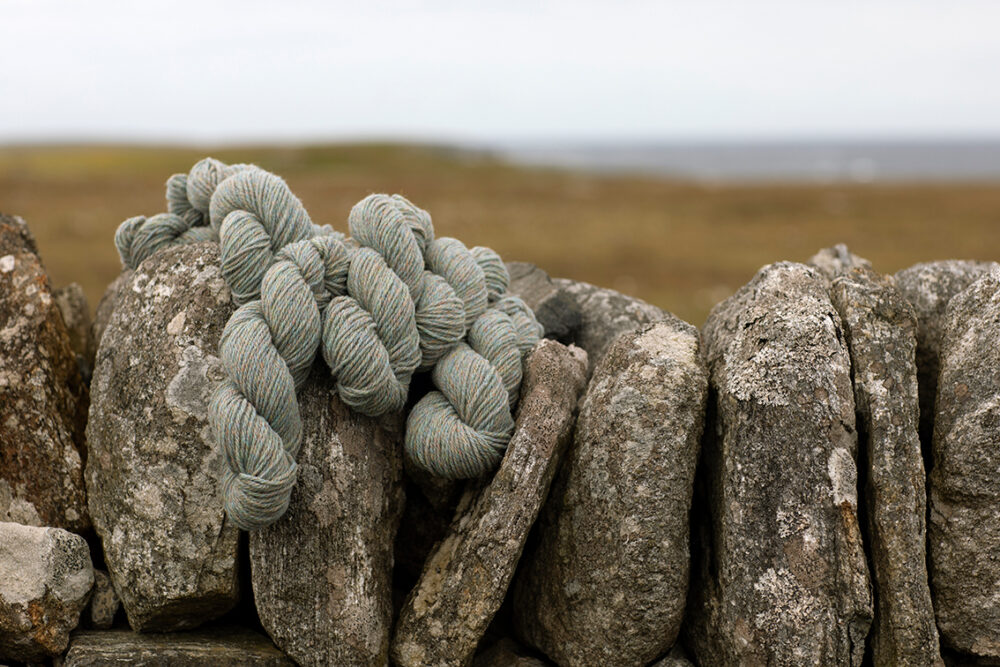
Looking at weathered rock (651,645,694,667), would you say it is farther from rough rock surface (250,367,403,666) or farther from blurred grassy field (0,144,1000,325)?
blurred grassy field (0,144,1000,325)

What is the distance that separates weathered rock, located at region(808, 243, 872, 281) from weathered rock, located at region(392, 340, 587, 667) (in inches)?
70.8

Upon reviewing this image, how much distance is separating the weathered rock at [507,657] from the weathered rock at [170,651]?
965 mm

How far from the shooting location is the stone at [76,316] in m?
5.46

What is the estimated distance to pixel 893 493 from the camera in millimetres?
3756

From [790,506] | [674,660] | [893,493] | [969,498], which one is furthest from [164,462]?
[969,498]

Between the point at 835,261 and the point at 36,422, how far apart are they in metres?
4.44

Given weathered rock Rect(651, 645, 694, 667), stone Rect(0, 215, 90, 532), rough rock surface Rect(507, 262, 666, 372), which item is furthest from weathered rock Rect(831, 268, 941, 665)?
stone Rect(0, 215, 90, 532)

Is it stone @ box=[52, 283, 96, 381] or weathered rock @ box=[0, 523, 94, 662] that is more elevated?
stone @ box=[52, 283, 96, 381]

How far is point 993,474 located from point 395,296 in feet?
9.12

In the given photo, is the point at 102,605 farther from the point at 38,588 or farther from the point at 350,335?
the point at 350,335

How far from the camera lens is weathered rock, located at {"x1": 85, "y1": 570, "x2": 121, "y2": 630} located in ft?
14.4

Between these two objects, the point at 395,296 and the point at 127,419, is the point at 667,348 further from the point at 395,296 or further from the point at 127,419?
the point at 127,419

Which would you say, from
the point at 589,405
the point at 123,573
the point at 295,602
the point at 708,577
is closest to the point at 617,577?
the point at 708,577

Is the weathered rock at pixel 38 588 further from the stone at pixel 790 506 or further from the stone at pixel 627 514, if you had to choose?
the stone at pixel 790 506
